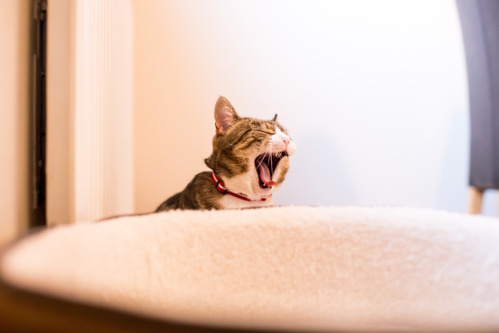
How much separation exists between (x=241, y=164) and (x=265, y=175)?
7 cm

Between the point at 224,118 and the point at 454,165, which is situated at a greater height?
the point at 224,118

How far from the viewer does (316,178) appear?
1.31 metres

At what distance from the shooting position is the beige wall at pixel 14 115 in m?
0.63

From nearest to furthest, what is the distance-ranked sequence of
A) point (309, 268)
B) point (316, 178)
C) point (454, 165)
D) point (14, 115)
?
1. point (309, 268)
2. point (14, 115)
3. point (316, 178)
4. point (454, 165)

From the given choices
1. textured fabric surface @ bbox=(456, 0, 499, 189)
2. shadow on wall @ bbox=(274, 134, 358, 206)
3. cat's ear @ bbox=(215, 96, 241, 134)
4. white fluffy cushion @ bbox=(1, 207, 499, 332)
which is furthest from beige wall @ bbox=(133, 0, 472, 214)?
white fluffy cushion @ bbox=(1, 207, 499, 332)

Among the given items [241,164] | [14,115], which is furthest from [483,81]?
[14,115]

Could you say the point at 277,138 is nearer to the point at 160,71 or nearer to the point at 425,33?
the point at 160,71

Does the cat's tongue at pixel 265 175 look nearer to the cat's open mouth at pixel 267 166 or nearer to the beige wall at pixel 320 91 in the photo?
the cat's open mouth at pixel 267 166

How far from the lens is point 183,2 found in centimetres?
122

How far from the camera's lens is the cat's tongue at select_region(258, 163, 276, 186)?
2.63 ft

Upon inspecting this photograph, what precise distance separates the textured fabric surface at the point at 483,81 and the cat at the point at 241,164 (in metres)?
0.55

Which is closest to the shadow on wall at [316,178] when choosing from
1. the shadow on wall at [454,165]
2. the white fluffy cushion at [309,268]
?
the shadow on wall at [454,165]

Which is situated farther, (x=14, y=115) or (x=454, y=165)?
(x=454, y=165)

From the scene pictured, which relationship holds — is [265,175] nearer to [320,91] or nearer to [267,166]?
[267,166]
